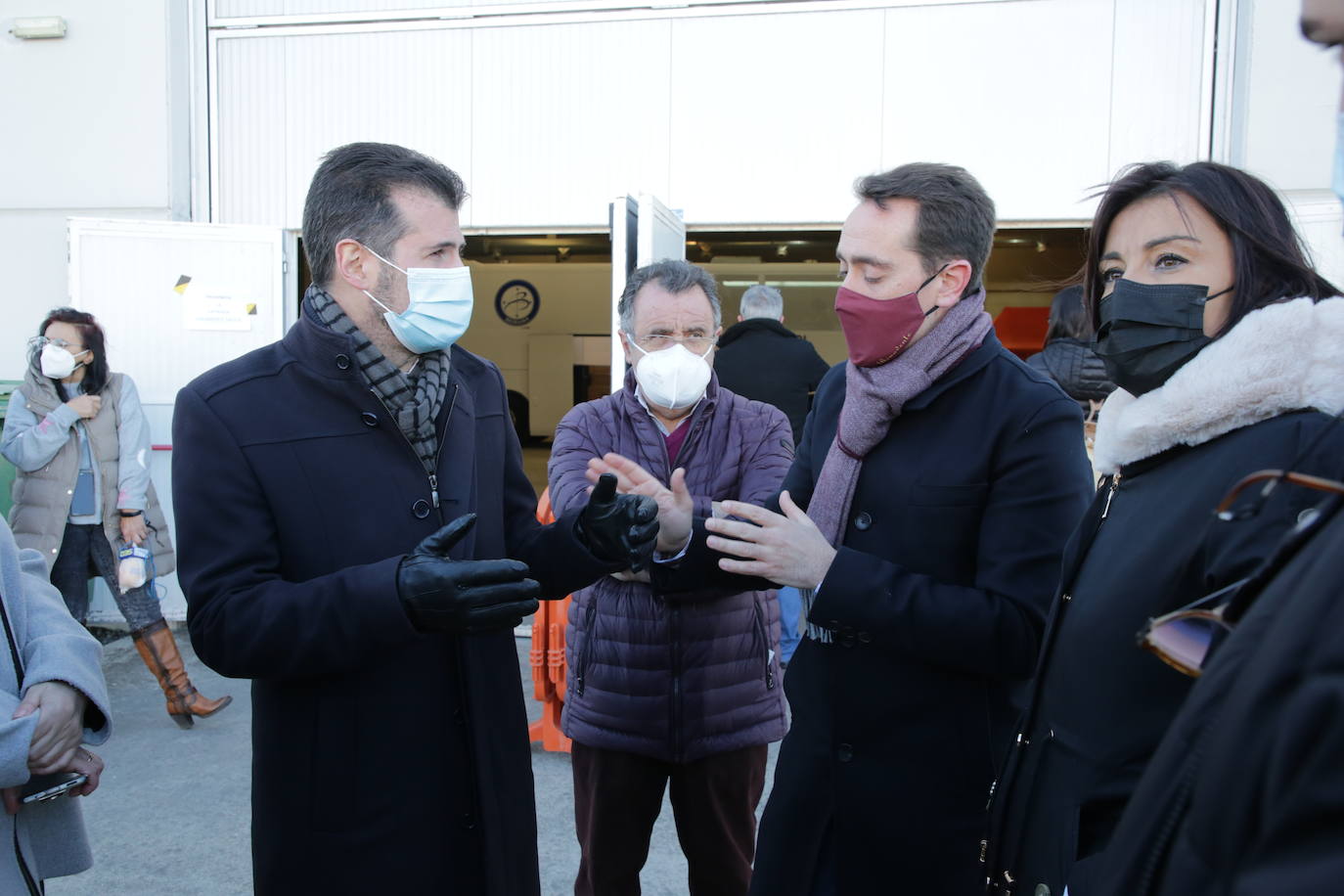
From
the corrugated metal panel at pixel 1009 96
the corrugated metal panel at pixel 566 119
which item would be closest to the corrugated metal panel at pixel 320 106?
the corrugated metal panel at pixel 566 119

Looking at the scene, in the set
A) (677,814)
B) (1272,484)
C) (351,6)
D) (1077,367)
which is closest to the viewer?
(1272,484)

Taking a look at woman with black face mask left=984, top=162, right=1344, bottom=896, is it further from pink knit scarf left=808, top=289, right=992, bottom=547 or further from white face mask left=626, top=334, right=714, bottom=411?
white face mask left=626, top=334, right=714, bottom=411

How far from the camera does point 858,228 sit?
201 centimetres

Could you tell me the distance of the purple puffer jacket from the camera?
251 cm

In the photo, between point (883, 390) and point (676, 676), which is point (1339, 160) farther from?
point (676, 676)

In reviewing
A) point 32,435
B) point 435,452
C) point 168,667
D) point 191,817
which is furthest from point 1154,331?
point 32,435

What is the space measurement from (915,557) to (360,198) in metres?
1.34

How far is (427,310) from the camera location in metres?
1.95

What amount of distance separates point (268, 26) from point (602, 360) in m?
10.0

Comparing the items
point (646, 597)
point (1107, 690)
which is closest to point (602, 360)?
point (646, 597)

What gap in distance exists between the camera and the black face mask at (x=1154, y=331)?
1439 millimetres

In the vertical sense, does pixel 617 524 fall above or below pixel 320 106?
below

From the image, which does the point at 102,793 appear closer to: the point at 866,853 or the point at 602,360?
the point at 866,853

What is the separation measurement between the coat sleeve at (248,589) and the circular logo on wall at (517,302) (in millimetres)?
14361
